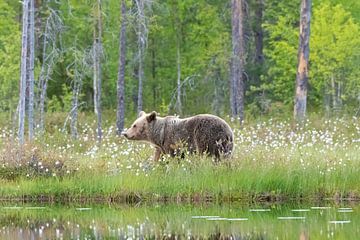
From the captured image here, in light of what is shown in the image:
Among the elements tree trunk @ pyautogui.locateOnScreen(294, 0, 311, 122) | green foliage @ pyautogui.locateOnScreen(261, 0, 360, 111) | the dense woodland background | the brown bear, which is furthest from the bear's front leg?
green foliage @ pyautogui.locateOnScreen(261, 0, 360, 111)

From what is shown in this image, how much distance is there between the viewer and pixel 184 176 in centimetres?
1584

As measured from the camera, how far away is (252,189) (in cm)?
1564

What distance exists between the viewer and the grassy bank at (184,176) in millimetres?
15617

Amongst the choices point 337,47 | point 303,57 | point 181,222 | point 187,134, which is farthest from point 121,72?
point 181,222

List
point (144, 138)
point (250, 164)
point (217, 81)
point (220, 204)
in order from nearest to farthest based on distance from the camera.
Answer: point (220, 204), point (250, 164), point (144, 138), point (217, 81)

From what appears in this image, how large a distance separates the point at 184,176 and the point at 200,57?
24.1 metres

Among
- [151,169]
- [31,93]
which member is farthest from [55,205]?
[31,93]

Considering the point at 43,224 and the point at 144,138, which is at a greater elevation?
the point at 144,138

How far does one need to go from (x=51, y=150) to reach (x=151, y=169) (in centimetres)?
272

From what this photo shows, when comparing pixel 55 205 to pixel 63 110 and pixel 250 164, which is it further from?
pixel 63 110

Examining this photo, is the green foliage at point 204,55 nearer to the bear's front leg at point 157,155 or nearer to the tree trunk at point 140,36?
the tree trunk at point 140,36

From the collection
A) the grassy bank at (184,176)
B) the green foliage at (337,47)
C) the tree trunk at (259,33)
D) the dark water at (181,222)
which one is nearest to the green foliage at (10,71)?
the green foliage at (337,47)

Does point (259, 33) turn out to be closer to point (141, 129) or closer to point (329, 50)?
point (329, 50)

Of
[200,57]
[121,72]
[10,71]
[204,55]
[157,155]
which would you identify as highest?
[204,55]
